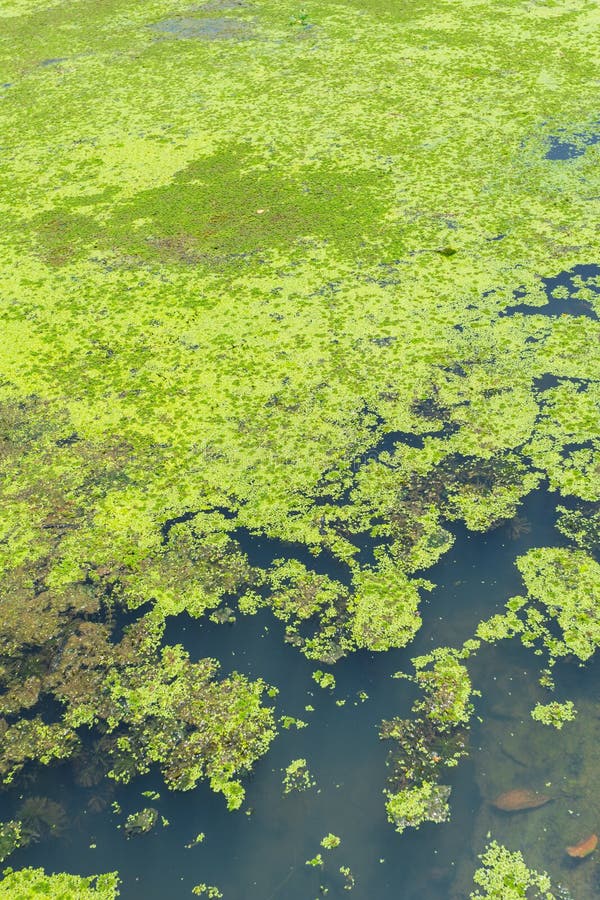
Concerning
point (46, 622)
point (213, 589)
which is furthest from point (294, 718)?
point (46, 622)

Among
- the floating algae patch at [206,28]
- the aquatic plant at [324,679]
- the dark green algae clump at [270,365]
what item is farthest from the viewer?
the floating algae patch at [206,28]

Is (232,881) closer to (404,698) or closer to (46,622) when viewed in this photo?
(404,698)

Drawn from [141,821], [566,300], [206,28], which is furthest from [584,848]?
[206,28]

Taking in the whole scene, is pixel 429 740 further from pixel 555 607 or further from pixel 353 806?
pixel 555 607

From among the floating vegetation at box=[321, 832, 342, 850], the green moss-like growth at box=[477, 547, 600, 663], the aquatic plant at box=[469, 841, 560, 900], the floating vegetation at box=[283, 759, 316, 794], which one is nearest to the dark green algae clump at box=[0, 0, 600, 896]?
the green moss-like growth at box=[477, 547, 600, 663]

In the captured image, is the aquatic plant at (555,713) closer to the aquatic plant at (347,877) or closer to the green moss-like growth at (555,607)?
the green moss-like growth at (555,607)

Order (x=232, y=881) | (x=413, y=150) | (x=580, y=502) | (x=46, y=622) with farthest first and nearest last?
1. (x=413, y=150)
2. (x=580, y=502)
3. (x=46, y=622)
4. (x=232, y=881)

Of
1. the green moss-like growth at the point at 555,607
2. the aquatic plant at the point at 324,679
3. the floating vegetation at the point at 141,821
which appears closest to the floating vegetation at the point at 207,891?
the floating vegetation at the point at 141,821
